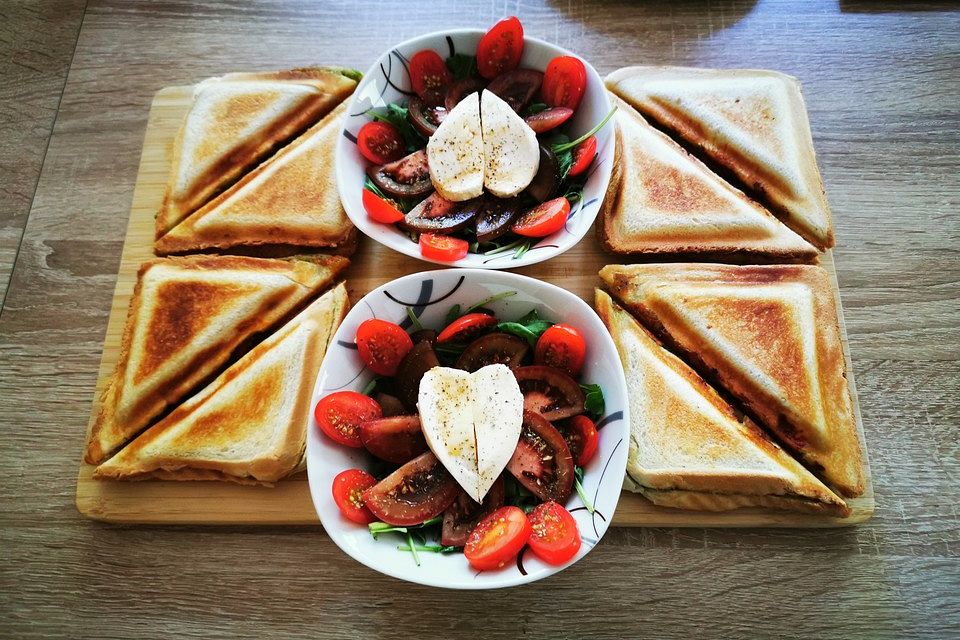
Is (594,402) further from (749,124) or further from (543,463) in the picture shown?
(749,124)

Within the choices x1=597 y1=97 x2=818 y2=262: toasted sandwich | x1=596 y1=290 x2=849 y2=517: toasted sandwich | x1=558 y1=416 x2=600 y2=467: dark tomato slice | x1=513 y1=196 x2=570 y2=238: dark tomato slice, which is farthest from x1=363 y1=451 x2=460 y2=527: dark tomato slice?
x1=597 y1=97 x2=818 y2=262: toasted sandwich

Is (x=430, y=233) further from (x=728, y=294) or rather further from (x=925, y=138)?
(x=925, y=138)

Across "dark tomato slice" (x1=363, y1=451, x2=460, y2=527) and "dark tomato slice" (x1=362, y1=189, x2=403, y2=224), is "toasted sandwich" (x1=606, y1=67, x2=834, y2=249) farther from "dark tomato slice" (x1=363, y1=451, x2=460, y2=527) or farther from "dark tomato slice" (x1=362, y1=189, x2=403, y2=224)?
"dark tomato slice" (x1=363, y1=451, x2=460, y2=527)

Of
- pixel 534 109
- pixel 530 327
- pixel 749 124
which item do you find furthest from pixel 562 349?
pixel 749 124

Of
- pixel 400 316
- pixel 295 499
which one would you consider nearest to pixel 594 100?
pixel 400 316

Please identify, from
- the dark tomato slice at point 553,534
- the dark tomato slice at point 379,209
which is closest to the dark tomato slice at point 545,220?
the dark tomato slice at point 379,209
